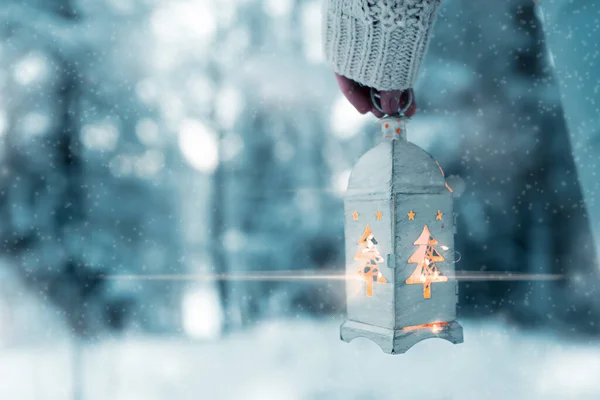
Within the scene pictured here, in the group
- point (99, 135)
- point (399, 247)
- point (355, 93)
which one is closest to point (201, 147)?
point (99, 135)

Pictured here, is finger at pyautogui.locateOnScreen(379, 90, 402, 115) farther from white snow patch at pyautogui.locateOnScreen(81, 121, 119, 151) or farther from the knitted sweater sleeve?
white snow patch at pyautogui.locateOnScreen(81, 121, 119, 151)

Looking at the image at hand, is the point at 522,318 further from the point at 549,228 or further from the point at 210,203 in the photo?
the point at 210,203

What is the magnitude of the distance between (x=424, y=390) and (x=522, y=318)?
1.65 feet

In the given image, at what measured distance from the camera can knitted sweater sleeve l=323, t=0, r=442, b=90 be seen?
0.47 m

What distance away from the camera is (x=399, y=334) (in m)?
0.86

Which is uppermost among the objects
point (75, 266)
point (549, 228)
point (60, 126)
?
point (60, 126)

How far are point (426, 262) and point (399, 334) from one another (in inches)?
5.4

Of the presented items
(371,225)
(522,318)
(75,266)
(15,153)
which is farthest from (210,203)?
(522,318)

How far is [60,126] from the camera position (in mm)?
1509

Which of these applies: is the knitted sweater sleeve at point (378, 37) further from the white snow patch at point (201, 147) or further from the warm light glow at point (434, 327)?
the white snow patch at point (201, 147)

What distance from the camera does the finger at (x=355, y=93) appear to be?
0.60 metres

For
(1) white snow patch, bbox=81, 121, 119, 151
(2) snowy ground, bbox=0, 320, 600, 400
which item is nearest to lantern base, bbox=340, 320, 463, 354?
(2) snowy ground, bbox=0, 320, 600, 400

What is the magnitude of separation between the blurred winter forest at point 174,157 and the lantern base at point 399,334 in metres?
0.54

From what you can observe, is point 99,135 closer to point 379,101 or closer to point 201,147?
point 201,147
